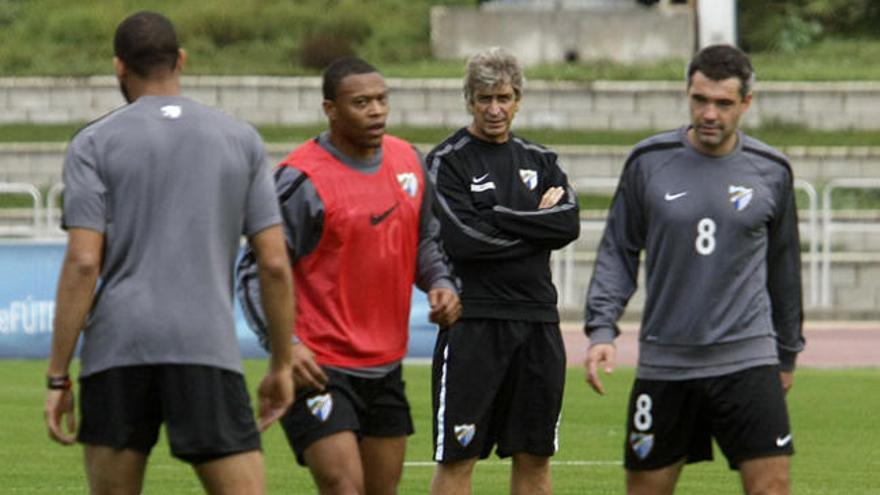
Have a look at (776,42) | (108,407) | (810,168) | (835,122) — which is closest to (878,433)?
(108,407)

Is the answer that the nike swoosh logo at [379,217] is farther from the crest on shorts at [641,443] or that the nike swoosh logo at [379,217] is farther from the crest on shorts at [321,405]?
the crest on shorts at [641,443]

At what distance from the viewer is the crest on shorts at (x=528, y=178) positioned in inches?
376

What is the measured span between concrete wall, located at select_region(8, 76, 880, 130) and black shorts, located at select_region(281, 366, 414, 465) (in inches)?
1086

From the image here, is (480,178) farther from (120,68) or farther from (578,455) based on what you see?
(578,455)

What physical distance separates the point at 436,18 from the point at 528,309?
96.2ft

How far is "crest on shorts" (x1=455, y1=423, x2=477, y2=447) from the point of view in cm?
939

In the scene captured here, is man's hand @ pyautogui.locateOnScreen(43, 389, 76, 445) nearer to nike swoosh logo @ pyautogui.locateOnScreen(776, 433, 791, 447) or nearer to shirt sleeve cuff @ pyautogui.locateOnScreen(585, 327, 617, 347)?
shirt sleeve cuff @ pyautogui.locateOnScreen(585, 327, 617, 347)

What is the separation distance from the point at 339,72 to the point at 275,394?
4.81ft

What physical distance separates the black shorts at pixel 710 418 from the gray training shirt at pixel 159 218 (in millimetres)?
A: 1809

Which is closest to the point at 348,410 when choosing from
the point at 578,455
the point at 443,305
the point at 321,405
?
the point at 321,405

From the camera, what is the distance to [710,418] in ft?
27.5

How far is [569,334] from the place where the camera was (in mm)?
23672

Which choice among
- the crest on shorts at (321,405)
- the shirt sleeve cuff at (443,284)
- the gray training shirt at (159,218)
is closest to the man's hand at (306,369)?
the crest on shorts at (321,405)

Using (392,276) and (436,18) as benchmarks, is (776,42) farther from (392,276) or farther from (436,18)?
(392,276)
